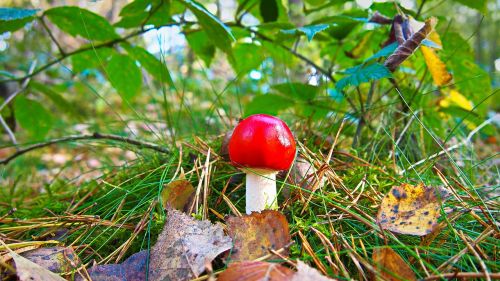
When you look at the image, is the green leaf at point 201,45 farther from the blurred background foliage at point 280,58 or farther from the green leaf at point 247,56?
the green leaf at point 247,56

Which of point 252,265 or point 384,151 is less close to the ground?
point 252,265

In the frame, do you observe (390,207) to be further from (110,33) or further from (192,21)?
(110,33)

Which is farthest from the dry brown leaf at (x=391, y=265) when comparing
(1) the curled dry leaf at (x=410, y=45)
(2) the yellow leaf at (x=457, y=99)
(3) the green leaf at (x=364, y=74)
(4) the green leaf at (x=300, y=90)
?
(2) the yellow leaf at (x=457, y=99)

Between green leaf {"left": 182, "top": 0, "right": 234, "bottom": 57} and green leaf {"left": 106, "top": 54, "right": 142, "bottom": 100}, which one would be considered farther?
green leaf {"left": 106, "top": 54, "right": 142, "bottom": 100}

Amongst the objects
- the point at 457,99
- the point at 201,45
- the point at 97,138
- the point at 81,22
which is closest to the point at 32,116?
the point at 97,138

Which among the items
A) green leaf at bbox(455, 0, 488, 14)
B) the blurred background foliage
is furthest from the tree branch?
green leaf at bbox(455, 0, 488, 14)

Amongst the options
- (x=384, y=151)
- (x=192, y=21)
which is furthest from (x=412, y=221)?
(x=192, y=21)

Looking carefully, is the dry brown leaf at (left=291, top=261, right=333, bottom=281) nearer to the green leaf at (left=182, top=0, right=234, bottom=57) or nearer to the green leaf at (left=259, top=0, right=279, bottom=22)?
the green leaf at (left=182, top=0, right=234, bottom=57)
